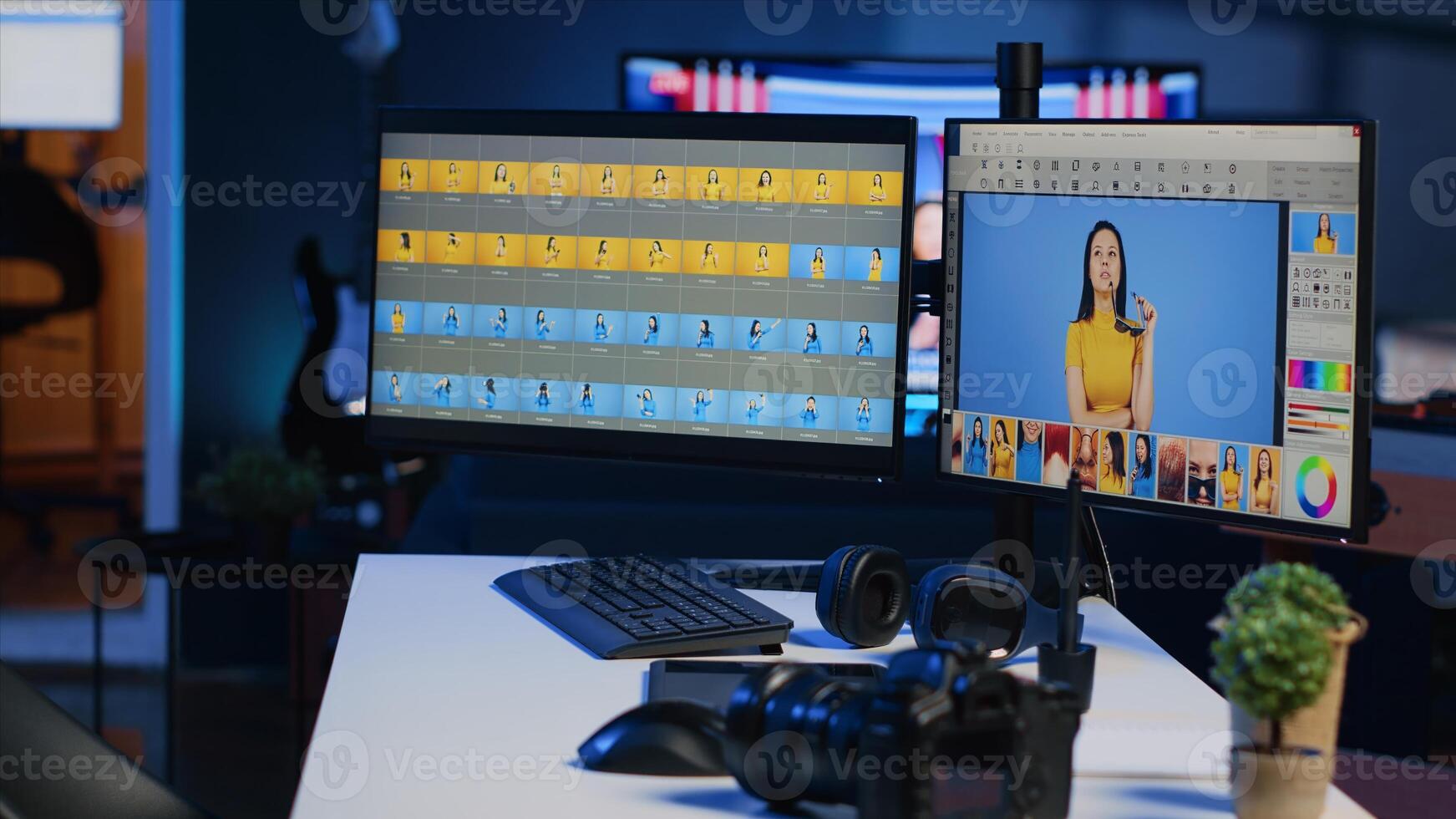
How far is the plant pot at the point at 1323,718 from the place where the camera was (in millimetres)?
902

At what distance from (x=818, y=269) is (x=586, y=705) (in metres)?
0.55

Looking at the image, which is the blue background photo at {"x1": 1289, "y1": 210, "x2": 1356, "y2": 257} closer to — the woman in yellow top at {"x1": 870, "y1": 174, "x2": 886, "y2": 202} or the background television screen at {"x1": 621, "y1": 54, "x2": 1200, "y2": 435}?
the woman in yellow top at {"x1": 870, "y1": 174, "x2": 886, "y2": 202}

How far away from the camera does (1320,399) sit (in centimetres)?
123

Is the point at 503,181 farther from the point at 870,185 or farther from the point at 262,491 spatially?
the point at 262,491

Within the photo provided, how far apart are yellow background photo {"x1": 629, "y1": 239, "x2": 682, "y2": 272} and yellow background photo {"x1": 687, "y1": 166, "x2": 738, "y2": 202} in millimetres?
52

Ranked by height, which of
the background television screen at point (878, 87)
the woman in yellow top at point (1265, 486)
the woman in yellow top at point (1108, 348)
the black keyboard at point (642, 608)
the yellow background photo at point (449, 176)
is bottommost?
the black keyboard at point (642, 608)

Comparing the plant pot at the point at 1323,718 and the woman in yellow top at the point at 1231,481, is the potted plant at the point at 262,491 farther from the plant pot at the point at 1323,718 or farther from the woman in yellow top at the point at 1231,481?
the plant pot at the point at 1323,718

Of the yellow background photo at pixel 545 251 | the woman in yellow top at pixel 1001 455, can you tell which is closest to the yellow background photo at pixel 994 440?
the woman in yellow top at pixel 1001 455

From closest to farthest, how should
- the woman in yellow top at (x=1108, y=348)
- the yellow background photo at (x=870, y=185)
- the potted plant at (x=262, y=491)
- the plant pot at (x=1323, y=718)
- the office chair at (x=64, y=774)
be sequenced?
the plant pot at (x=1323, y=718) → the office chair at (x=64, y=774) → the woman in yellow top at (x=1108, y=348) → the yellow background photo at (x=870, y=185) → the potted plant at (x=262, y=491)

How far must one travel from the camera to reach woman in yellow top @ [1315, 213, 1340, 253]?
4.05ft

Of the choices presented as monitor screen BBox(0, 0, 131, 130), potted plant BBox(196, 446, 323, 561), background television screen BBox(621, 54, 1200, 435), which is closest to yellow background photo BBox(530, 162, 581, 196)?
potted plant BBox(196, 446, 323, 561)

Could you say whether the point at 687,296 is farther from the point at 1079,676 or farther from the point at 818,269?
the point at 1079,676

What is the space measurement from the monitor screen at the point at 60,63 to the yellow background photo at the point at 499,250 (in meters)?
3.04

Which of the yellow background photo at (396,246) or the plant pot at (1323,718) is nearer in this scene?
the plant pot at (1323,718)
